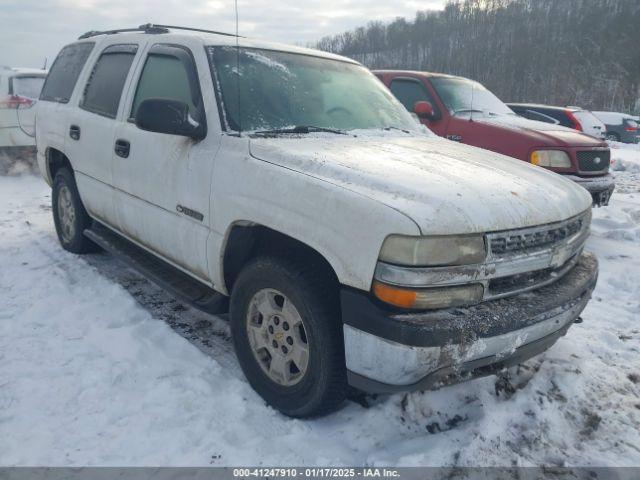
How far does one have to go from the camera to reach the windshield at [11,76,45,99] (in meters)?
8.84

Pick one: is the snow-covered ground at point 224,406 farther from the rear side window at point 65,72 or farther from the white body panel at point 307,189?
the rear side window at point 65,72

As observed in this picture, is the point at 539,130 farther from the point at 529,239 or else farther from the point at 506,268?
the point at 506,268

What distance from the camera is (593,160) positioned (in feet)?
20.0

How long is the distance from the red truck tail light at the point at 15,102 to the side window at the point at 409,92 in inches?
235

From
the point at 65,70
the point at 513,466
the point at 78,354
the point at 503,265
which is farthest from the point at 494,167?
the point at 65,70

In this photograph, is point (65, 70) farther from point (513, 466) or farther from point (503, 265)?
point (513, 466)

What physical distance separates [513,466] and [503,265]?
36.2 inches

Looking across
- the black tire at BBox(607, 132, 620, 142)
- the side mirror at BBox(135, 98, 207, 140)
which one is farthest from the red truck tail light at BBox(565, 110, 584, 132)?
the side mirror at BBox(135, 98, 207, 140)

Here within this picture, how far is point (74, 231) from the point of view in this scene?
15.7 feet

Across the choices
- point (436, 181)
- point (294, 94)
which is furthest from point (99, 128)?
point (436, 181)

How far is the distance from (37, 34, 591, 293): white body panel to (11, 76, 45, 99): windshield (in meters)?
6.15

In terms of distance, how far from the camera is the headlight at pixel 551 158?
5883 millimetres

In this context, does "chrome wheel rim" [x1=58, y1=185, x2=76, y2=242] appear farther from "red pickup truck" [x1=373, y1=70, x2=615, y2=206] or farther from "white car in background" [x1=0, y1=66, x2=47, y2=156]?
"red pickup truck" [x1=373, y1=70, x2=615, y2=206]

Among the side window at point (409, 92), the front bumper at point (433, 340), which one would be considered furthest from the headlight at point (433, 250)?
the side window at point (409, 92)
